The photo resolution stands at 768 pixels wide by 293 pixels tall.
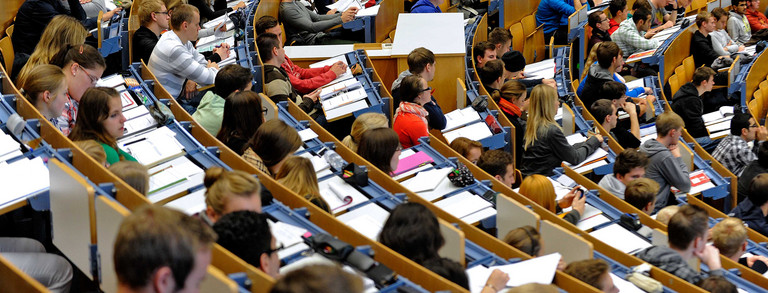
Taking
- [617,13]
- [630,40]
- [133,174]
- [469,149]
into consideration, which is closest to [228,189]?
[133,174]

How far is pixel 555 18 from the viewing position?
8469 millimetres

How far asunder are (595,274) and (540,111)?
218 cm

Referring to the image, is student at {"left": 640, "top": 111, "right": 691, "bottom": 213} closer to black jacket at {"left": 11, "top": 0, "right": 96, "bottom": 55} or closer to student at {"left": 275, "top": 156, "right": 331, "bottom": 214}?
student at {"left": 275, "top": 156, "right": 331, "bottom": 214}

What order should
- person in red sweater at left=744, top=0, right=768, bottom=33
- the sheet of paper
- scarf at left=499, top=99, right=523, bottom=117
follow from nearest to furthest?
the sheet of paper
scarf at left=499, top=99, right=523, bottom=117
person in red sweater at left=744, top=0, right=768, bottom=33

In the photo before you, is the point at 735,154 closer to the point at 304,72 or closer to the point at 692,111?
the point at 692,111

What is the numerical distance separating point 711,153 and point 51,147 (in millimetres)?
4904

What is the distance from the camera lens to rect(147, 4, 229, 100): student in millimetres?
5137

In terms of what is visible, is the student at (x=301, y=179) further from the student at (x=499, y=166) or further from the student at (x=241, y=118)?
the student at (x=499, y=166)

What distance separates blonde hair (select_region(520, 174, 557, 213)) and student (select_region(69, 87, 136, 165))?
6.08 feet

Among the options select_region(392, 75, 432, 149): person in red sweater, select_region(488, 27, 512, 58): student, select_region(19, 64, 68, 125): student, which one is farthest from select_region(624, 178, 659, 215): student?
select_region(19, 64, 68, 125): student

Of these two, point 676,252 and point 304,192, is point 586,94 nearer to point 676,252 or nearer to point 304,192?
point 676,252

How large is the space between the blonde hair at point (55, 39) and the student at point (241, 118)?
3.31 feet

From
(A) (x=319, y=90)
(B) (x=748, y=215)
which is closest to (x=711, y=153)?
(B) (x=748, y=215)

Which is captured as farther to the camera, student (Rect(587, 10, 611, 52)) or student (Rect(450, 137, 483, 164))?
student (Rect(587, 10, 611, 52))
